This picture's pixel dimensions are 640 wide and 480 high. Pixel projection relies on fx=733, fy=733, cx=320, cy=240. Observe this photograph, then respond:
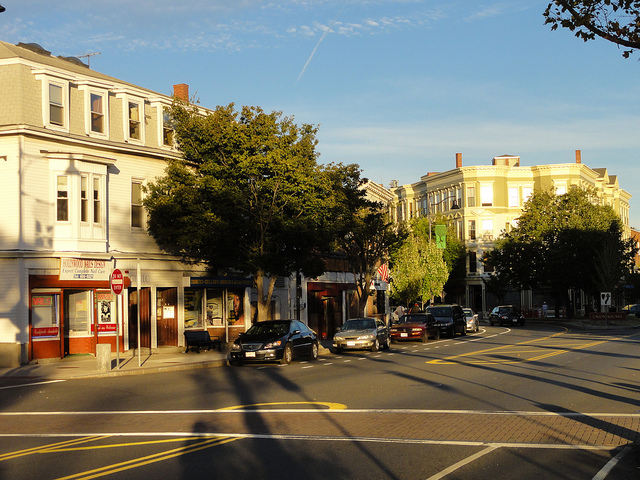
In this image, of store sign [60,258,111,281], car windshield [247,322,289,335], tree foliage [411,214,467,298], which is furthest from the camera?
tree foliage [411,214,467,298]

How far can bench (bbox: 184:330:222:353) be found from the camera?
30.5 meters

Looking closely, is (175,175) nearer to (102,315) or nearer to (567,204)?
(102,315)

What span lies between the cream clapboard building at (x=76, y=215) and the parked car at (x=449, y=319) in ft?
48.7

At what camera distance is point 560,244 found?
6681 cm

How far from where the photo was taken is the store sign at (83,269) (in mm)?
26766

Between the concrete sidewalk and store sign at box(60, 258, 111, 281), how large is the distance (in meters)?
3.05

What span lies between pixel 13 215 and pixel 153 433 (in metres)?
→ 17.0

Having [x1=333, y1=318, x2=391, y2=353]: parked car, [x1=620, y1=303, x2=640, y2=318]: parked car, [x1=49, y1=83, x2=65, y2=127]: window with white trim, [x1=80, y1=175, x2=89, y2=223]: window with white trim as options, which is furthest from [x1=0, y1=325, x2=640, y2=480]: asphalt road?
[x1=620, y1=303, x2=640, y2=318]: parked car

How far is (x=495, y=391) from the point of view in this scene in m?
16.3

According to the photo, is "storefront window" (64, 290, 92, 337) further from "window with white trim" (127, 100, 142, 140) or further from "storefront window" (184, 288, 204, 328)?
"window with white trim" (127, 100, 142, 140)

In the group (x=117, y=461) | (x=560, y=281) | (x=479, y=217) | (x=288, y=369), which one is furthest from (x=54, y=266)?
(x=479, y=217)

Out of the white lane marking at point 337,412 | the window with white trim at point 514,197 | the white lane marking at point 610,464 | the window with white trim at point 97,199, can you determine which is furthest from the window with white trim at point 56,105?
the window with white trim at point 514,197

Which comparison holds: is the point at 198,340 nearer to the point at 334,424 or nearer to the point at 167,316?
the point at 167,316

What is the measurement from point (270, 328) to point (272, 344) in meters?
1.40
